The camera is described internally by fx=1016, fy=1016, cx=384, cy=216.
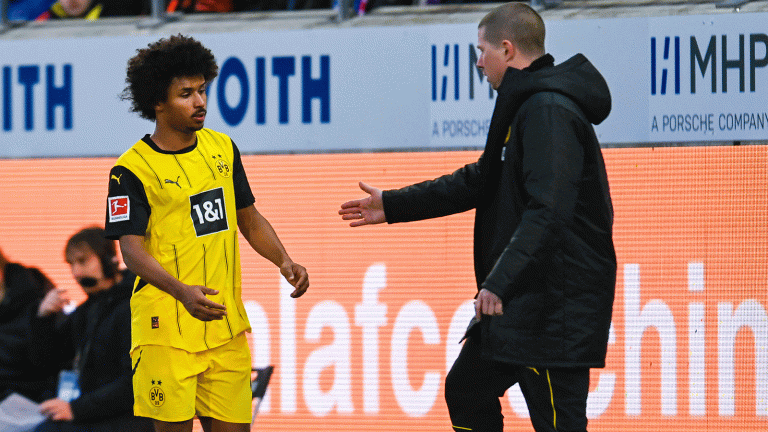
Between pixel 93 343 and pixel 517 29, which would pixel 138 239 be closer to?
pixel 93 343

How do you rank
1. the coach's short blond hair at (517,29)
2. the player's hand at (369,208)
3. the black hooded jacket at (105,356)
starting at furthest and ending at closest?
the black hooded jacket at (105,356), the player's hand at (369,208), the coach's short blond hair at (517,29)

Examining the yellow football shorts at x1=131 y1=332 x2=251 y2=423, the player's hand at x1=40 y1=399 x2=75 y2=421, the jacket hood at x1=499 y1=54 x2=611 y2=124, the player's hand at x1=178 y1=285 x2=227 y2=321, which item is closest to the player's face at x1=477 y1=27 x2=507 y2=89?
the jacket hood at x1=499 y1=54 x2=611 y2=124

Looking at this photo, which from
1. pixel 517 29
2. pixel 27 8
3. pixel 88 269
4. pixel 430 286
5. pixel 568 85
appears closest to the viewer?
pixel 568 85

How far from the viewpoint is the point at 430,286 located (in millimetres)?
5211

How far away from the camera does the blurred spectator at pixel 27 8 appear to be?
20.8ft

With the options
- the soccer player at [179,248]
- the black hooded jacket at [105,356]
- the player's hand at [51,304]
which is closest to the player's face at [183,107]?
the soccer player at [179,248]

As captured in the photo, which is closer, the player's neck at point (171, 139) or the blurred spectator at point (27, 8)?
the player's neck at point (171, 139)

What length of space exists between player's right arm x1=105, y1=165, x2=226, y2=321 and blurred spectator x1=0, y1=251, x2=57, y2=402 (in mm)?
1528

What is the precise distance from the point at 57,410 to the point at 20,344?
662 mm

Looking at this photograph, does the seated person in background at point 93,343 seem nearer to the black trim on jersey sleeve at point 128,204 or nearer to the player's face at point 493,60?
the black trim on jersey sleeve at point 128,204

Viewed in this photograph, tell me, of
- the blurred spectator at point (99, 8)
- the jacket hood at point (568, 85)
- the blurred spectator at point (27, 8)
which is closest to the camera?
the jacket hood at point (568, 85)

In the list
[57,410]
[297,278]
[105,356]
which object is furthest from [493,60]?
[57,410]

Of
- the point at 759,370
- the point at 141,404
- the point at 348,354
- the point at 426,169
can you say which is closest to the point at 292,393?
the point at 348,354

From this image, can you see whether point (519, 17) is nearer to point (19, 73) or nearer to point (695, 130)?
point (695, 130)
